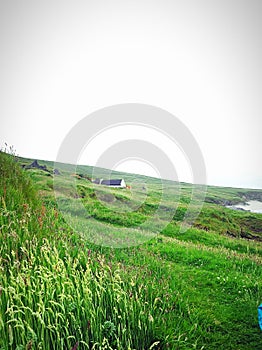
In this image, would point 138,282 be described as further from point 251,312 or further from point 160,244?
point 160,244

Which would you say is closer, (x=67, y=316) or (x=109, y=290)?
(x=67, y=316)

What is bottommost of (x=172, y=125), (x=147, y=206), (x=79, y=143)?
(x=147, y=206)

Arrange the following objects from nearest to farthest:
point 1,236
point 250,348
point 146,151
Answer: point 250,348
point 1,236
point 146,151

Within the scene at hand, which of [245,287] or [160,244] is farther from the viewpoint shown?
[160,244]

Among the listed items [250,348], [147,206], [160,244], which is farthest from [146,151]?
[147,206]

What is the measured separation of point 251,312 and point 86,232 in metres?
5.40

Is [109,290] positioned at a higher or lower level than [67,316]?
higher

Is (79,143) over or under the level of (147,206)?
over

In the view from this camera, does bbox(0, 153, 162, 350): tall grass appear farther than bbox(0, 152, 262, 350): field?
No

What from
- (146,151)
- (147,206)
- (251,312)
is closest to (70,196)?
(146,151)

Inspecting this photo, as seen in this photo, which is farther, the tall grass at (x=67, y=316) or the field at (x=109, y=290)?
the field at (x=109, y=290)

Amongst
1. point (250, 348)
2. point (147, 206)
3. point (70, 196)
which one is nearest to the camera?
point (250, 348)

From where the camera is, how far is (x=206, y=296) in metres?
6.58

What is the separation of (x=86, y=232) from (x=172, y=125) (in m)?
5.71
